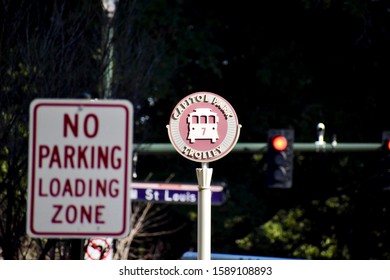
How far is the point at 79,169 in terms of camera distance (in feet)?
21.4

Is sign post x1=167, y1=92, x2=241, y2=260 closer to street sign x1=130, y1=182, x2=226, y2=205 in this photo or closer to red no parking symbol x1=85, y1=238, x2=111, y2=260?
red no parking symbol x1=85, y1=238, x2=111, y2=260

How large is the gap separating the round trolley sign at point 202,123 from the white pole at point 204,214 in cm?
60

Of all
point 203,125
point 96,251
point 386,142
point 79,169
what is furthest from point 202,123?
point 386,142

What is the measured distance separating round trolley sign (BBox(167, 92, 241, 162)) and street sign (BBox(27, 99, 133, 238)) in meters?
6.27

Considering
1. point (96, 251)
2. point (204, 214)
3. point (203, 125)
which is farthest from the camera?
point (96, 251)

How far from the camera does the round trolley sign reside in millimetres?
12828

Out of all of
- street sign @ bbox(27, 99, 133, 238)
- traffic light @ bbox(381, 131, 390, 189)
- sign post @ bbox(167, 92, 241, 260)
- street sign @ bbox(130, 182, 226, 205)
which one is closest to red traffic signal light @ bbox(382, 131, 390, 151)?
traffic light @ bbox(381, 131, 390, 189)

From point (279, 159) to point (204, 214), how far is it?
662 centimetres

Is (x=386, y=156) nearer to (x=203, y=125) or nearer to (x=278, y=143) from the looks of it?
(x=278, y=143)

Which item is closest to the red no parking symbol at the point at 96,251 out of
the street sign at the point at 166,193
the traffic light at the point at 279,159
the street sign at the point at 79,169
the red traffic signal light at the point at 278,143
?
the street sign at the point at 166,193

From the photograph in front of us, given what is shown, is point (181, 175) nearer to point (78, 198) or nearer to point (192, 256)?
point (192, 256)
